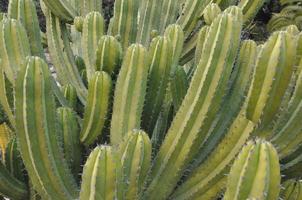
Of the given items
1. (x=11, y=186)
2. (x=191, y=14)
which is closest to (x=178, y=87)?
(x=11, y=186)

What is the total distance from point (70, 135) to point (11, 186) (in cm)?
38

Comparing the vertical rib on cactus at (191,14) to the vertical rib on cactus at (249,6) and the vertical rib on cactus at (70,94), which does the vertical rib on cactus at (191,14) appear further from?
the vertical rib on cactus at (70,94)

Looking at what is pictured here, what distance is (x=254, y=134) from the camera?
7.61 ft

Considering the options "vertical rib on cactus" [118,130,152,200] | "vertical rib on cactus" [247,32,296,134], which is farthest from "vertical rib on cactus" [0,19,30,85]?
"vertical rib on cactus" [247,32,296,134]

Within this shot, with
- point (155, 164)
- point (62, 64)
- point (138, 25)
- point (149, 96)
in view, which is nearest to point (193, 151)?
point (155, 164)

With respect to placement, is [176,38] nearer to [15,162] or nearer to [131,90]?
[131,90]

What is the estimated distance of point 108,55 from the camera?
2.81 meters

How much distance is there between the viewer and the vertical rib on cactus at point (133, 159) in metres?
2.26

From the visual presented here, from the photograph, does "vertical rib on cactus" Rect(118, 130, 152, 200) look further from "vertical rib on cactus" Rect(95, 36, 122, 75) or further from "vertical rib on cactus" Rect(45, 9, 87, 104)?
"vertical rib on cactus" Rect(45, 9, 87, 104)

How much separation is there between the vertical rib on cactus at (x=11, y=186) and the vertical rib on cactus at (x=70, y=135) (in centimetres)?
27

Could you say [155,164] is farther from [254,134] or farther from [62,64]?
[62,64]

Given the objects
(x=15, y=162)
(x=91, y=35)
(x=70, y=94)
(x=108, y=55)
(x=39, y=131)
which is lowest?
(x=15, y=162)

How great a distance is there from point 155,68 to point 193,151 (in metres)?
0.49

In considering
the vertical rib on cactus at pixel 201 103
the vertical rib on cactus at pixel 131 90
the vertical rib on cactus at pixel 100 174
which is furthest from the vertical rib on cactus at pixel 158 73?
the vertical rib on cactus at pixel 100 174
